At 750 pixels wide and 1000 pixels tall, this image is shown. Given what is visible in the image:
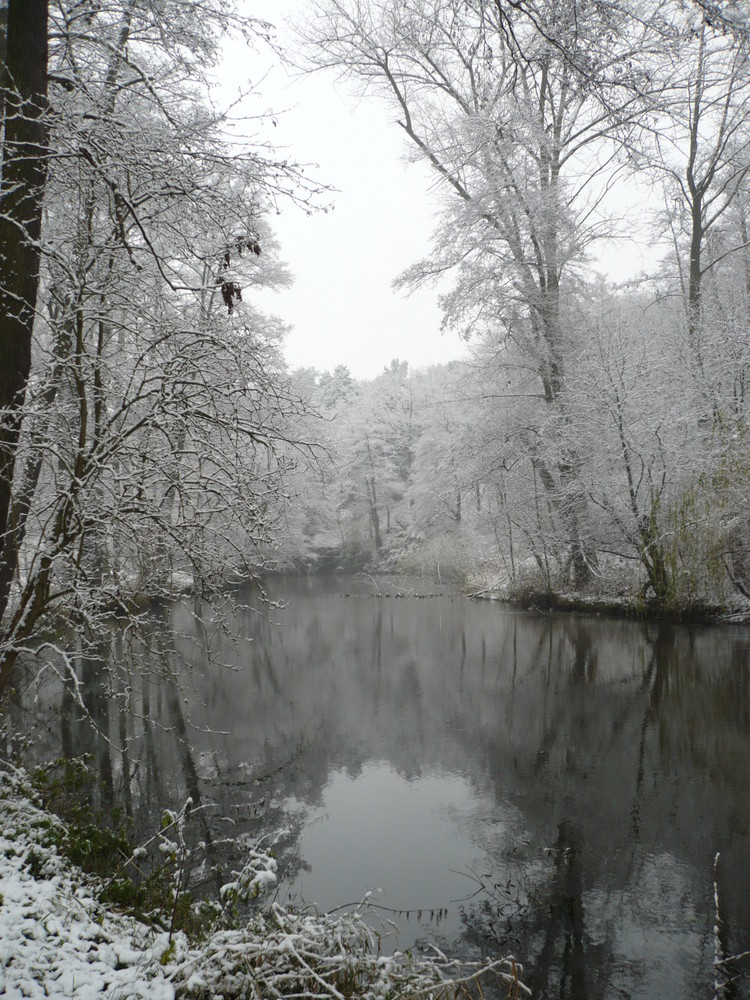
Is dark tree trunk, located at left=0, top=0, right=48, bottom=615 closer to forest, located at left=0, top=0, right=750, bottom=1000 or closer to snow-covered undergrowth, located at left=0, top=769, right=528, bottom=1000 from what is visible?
forest, located at left=0, top=0, right=750, bottom=1000

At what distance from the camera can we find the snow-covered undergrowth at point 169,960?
2.70 meters

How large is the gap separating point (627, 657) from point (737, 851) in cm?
679

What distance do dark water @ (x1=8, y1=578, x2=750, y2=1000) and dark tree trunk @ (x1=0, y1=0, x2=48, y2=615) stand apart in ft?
5.45

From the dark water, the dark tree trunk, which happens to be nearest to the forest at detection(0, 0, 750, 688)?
the dark tree trunk

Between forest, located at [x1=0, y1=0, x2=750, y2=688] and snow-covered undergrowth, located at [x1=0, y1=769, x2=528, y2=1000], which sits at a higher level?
forest, located at [x1=0, y1=0, x2=750, y2=688]

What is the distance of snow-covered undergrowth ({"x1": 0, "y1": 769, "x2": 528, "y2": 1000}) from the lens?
2703 mm

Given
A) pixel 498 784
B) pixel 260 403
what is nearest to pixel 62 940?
pixel 260 403

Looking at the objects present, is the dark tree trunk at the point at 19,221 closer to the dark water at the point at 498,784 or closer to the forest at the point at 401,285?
the forest at the point at 401,285

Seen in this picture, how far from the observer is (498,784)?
6.57m

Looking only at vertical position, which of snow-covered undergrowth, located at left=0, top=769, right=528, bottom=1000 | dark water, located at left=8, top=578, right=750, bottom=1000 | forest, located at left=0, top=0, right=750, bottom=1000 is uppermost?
forest, located at left=0, top=0, right=750, bottom=1000

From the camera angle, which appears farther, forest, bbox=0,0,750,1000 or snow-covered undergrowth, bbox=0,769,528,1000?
forest, bbox=0,0,750,1000

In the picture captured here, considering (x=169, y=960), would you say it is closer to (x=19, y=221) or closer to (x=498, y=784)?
(x=19, y=221)

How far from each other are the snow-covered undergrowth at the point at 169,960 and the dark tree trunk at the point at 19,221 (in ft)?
5.61

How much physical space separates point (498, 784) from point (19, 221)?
20.3 ft
